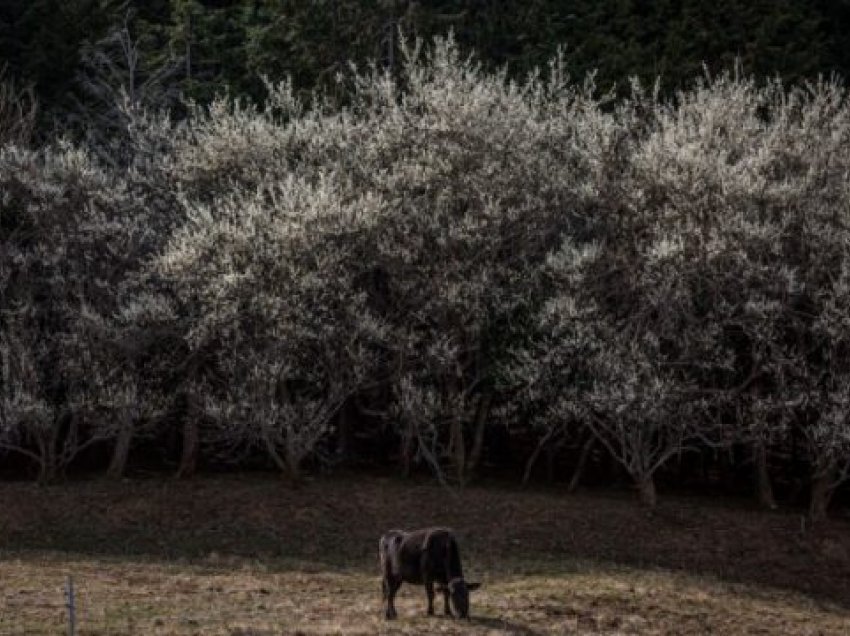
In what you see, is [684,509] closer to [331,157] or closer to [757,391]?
[757,391]

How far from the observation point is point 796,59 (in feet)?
170

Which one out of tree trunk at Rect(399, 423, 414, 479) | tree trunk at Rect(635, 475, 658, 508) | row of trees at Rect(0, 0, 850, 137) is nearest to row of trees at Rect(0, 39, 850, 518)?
tree trunk at Rect(635, 475, 658, 508)

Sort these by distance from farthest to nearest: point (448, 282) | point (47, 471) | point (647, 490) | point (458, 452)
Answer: point (458, 452) < point (47, 471) < point (448, 282) < point (647, 490)

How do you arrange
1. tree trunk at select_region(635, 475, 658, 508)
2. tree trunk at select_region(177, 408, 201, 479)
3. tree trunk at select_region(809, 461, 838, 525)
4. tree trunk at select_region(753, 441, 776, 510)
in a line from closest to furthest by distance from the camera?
tree trunk at select_region(809, 461, 838, 525)
tree trunk at select_region(635, 475, 658, 508)
tree trunk at select_region(753, 441, 776, 510)
tree trunk at select_region(177, 408, 201, 479)

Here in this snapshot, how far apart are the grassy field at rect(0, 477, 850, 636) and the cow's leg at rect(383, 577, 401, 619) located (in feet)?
1.33

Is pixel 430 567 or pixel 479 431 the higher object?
pixel 479 431

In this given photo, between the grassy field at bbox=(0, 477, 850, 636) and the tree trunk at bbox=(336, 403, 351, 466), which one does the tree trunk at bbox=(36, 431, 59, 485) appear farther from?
the tree trunk at bbox=(336, 403, 351, 466)

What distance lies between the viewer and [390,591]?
21.5m

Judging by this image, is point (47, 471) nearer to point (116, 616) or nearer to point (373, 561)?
point (373, 561)

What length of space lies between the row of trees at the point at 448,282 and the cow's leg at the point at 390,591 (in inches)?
509

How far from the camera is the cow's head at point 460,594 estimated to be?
68.8 ft

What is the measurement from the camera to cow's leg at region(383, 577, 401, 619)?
69.7ft

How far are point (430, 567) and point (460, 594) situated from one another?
0.75 meters

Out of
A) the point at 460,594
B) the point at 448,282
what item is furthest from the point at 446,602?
the point at 448,282
